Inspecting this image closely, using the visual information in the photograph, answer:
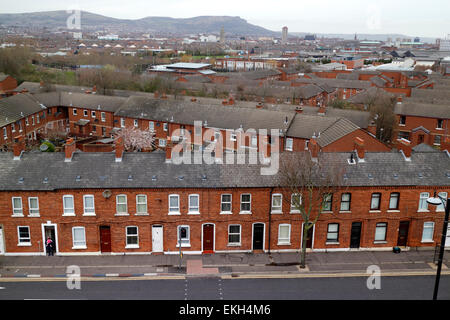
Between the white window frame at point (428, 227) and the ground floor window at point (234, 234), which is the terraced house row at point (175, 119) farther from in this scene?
the ground floor window at point (234, 234)

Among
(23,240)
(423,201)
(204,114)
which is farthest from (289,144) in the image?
(23,240)

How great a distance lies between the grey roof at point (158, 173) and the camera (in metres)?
28.8

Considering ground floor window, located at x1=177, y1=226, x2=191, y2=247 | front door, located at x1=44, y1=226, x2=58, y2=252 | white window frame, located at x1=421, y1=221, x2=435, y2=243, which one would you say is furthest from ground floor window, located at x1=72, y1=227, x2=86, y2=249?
white window frame, located at x1=421, y1=221, x2=435, y2=243

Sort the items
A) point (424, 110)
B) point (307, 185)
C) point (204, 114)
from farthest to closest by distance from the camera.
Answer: point (424, 110) < point (204, 114) < point (307, 185)

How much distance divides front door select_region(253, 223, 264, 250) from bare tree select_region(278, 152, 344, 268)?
8.78ft

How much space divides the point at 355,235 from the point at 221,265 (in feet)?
33.9

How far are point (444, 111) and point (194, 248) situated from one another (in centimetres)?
4890

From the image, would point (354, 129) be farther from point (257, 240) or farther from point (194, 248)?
point (194, 248)

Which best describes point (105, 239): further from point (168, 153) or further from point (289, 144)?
point (289, 144)

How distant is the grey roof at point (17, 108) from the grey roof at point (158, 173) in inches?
1089

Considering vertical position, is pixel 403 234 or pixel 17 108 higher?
pixel 17 108

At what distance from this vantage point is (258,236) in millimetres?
30203

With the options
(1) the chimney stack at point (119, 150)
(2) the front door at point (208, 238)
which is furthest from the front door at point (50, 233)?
(2) the front door at point (208, 238)

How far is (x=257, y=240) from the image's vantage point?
30234mm
